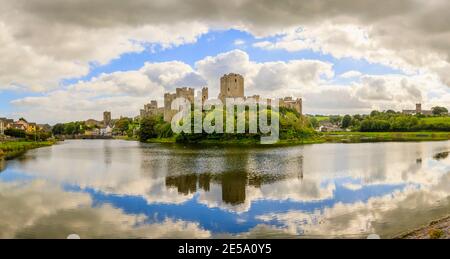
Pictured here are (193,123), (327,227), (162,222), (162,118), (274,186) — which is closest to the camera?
(327,227)

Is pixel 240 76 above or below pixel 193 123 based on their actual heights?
above

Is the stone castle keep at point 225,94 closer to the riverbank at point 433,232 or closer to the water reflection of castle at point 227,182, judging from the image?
the water reflection of castle at point 227,182

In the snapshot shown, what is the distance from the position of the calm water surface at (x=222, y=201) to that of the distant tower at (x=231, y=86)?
51030 millimetres

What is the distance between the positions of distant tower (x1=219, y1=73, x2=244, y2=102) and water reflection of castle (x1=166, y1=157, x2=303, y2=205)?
5329 cm

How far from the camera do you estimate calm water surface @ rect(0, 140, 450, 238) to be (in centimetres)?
1131

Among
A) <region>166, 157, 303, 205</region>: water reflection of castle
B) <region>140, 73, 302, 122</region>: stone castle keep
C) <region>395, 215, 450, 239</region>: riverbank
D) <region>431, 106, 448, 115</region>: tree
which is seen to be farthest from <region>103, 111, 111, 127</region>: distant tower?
<region>395, 215, 450, 239</region>: riverbank

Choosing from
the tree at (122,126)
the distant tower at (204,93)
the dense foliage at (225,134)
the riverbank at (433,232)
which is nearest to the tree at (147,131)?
the dense foliage at (225,134)

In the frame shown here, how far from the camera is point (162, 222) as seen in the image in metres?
12.1

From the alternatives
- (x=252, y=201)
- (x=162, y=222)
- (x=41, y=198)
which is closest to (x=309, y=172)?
(x=252, y=201)

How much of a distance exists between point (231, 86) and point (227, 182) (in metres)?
57.3

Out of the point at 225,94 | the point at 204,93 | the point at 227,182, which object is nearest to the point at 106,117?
the point at 204,93

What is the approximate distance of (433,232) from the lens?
8.82 meters

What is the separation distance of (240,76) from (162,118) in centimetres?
2097
